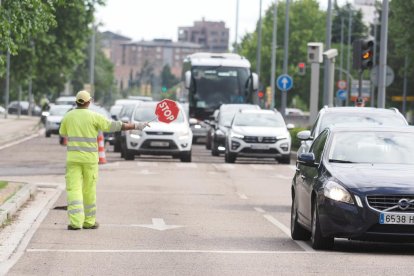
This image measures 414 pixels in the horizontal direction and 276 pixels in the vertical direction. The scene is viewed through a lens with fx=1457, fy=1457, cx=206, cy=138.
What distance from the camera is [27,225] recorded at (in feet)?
58.3

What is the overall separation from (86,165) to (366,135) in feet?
12.5

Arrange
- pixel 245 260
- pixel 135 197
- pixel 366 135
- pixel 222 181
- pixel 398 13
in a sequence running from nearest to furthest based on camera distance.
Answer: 1. pixel 245 260
2. pixel 366 135
3. pixel 135 197
4. pixel 222 181
5. pixel 398 13

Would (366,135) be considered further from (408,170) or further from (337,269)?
(337,269)

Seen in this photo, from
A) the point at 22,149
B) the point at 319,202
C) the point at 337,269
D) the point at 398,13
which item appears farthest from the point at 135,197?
the point at 398,13

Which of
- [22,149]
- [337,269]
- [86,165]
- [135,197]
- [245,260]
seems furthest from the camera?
[22,149]

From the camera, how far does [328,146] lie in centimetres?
1578

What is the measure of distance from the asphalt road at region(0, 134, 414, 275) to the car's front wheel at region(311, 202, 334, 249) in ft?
0.45

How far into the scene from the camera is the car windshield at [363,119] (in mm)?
22250

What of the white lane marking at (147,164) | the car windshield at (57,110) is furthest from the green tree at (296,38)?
the white lane marking at (147,164)

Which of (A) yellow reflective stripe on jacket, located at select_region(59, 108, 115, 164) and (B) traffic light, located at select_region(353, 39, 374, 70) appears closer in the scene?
(A) yellow reflective stripe on jacket, located at select_region(59, 108, 115, 164)

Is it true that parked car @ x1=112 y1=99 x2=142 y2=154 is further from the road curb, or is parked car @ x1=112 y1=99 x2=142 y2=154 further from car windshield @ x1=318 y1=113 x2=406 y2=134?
car windshield @ x1=318 y1=113 x2=406 y2=134

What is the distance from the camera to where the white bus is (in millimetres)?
56625

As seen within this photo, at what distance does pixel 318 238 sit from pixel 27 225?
175 inches

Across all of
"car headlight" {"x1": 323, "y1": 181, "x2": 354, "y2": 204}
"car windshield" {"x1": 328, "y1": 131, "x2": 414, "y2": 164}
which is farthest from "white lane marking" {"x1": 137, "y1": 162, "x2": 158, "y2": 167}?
"car headlight" {"x1": 323, "y1": 181, "x2": 354, "y2": 204}
